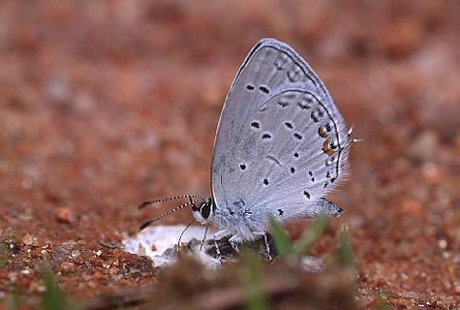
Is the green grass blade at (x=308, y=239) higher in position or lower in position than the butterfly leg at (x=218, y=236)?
lower

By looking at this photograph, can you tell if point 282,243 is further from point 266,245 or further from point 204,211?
point 204,211

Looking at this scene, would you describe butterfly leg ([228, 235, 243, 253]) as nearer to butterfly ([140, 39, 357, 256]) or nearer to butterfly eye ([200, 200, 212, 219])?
butterfly ([140, 39, 357, 256])

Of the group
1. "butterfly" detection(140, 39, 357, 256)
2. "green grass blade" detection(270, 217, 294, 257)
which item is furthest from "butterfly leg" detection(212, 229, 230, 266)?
"green grass blade" detection(270, 217, 294, 257)

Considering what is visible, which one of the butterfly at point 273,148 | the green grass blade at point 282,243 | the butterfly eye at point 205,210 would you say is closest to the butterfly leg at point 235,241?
the butterfly at point 273,148

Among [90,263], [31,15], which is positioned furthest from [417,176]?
[31,15]

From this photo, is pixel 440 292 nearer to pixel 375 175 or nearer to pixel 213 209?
pixel 213 209

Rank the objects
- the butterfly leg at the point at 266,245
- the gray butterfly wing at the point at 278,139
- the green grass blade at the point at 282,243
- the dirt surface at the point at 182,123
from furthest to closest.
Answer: the dirt surface at the point at 182,123 < the butterfly leg at the point at 266,245 < the gray butterfly wing at the point at 278,139 < the green grass blade at the point at 282,243

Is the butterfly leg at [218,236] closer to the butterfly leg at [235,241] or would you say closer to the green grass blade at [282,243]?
the butterfly leg at [235,241]

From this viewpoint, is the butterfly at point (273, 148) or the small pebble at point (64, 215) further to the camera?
the small pebble at point (64, 215)

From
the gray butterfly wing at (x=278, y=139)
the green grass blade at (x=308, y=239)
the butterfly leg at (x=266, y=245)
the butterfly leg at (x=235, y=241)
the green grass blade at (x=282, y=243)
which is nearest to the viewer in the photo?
the green grass blade at (x=308, y=239)
